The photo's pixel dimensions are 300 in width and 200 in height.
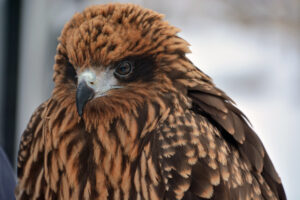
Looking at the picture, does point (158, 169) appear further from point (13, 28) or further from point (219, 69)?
point (13, 28)

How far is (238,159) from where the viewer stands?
5.20 ft

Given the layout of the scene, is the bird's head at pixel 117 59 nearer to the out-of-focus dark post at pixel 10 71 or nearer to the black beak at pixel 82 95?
the black beak at pixel 82 95

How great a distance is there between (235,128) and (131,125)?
41 centimetres

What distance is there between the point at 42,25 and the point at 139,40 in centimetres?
293

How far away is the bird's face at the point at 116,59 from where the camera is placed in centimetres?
143

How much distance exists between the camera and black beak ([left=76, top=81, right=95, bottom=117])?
136cm

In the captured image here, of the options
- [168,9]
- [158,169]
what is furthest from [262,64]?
[158,169]

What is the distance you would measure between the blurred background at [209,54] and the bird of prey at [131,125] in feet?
8.12

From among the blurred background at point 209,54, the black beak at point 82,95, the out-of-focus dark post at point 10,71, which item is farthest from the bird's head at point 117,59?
the out-of-focus dark post at point 10,71

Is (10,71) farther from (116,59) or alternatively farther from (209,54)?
(116,59)

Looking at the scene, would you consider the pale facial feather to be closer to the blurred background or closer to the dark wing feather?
the dark wing feather

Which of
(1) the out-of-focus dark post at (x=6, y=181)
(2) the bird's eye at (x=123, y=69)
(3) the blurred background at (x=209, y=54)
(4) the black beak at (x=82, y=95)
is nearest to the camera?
(4) the black beak at (x=82, y=95)

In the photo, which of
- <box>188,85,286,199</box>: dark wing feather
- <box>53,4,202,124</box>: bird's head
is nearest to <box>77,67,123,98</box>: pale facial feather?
<box>53,4,202,124</box>: bird's head

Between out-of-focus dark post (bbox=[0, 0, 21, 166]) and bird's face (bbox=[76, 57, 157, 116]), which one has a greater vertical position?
bird's face (bbox=[76, 57, 157, 116])
